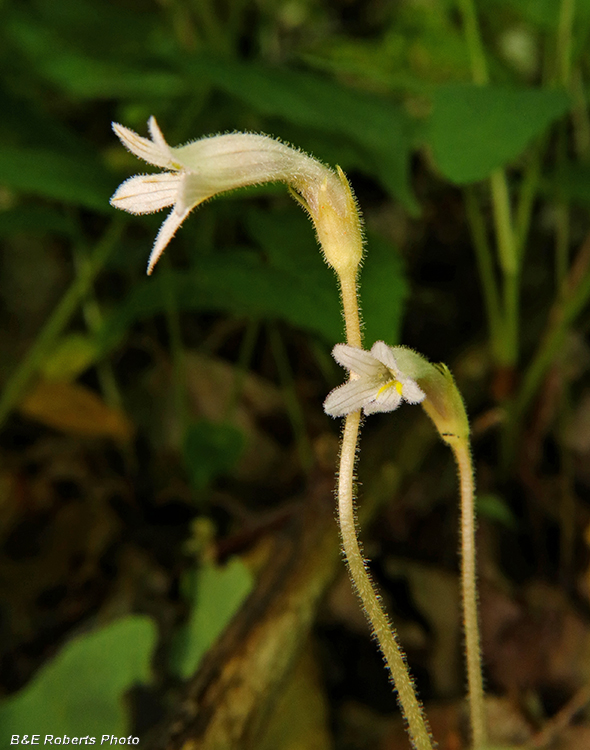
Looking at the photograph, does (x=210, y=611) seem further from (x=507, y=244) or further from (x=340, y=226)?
(x=507, y=244)

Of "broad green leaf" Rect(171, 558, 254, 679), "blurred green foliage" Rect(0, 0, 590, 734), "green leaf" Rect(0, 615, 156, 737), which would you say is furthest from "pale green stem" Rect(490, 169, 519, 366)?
"green leaf" Rect(0, 615, 156, 737)

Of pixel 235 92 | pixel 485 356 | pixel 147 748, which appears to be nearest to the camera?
pixel 147 748

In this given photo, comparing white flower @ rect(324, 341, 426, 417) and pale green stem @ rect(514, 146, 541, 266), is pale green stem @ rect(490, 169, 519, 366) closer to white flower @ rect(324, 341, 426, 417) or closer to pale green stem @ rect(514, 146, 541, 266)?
pale green stem @ rect(514, 146, 541, 266)

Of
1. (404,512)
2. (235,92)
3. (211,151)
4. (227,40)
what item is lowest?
(404,512)

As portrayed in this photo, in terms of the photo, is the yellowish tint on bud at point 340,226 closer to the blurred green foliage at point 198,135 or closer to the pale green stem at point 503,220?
the blurred green foliage at point 198,135

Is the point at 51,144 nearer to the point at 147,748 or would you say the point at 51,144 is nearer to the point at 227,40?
the point at 227,40

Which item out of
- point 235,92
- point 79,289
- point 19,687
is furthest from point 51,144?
point 19,687

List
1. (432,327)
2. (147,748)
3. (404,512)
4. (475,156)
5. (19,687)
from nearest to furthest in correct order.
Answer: (147,748), (475,156), (19,687), (404,512), (432,327)
